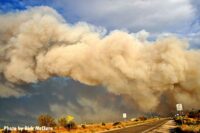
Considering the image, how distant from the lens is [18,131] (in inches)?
2443

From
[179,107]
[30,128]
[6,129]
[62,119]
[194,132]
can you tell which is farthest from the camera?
[62,119]

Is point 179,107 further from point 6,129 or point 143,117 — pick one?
point 143,117

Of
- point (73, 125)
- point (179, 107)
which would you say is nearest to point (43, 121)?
point (73, 125)

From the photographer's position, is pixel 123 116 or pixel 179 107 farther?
pixel 123 116

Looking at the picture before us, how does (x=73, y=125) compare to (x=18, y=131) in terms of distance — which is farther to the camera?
(x=73, y=125)

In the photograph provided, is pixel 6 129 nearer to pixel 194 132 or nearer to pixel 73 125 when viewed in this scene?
pixel 73 125

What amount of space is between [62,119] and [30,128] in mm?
27320

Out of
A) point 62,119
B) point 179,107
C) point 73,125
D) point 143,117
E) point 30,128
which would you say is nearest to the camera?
point 179,107

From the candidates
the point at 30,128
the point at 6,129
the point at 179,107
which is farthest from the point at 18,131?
the point at 179,107

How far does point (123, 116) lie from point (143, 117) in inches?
3348

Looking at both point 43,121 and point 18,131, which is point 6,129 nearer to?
point 18,131

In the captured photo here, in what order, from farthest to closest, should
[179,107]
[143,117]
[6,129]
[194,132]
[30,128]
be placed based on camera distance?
[143,117] < [30,128] < [6,129] < [179,107] < [194,132]

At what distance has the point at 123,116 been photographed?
3952 inches

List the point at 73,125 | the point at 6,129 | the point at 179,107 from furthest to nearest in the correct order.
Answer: the point at 73,125 < the point at 6,129 < the point at 179,107
